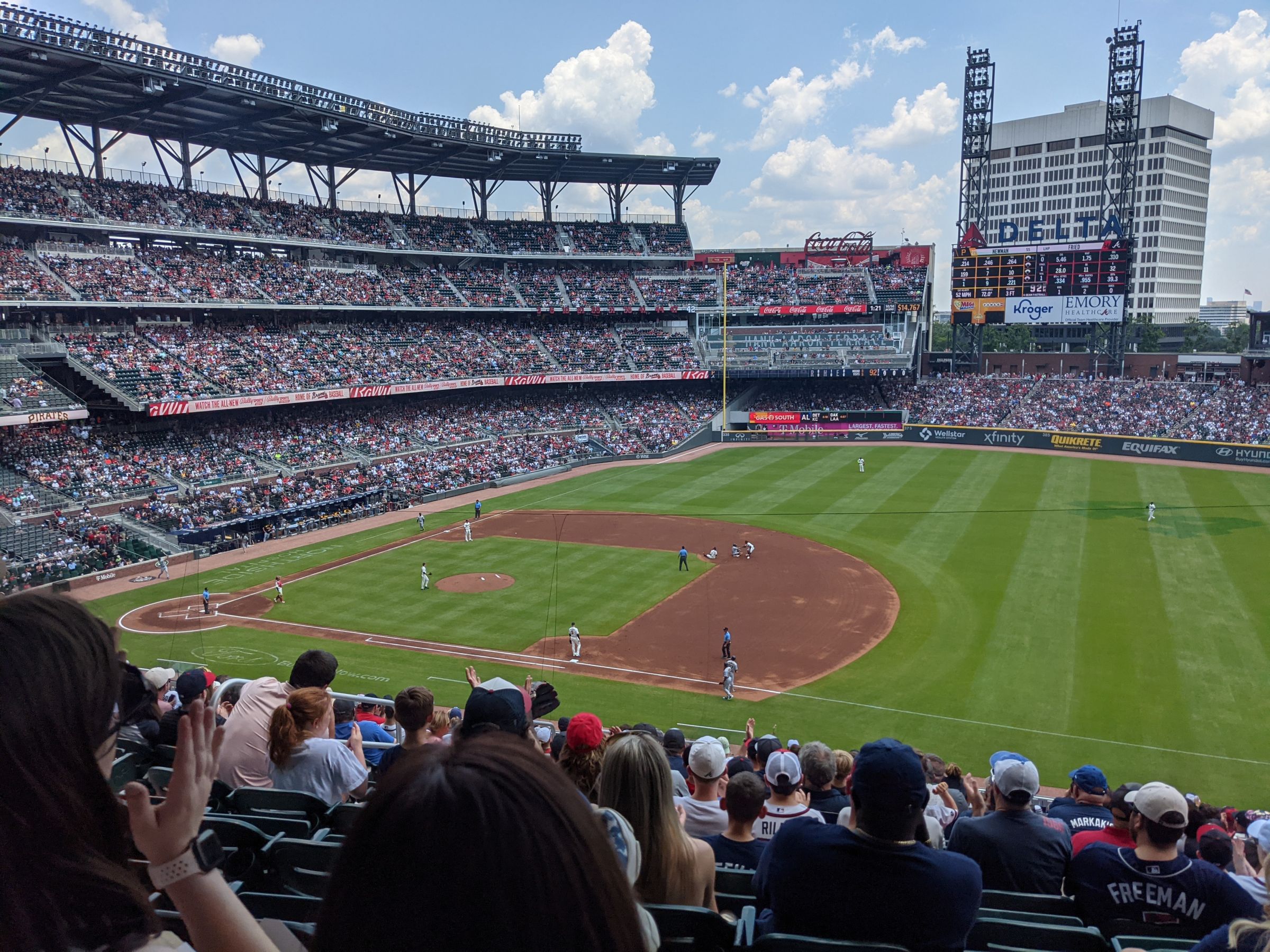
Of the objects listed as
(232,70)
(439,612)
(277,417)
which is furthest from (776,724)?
(232,70)

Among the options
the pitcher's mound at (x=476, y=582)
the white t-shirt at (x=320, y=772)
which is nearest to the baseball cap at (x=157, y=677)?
the white t-shirt at (x=320, y=772)

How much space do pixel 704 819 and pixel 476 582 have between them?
27.3 m

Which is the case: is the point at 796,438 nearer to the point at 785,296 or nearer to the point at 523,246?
the point at 785,296

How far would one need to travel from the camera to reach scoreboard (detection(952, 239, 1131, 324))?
217 feet

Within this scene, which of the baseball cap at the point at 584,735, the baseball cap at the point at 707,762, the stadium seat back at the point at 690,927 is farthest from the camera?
the baseball cap at the point at 707,762

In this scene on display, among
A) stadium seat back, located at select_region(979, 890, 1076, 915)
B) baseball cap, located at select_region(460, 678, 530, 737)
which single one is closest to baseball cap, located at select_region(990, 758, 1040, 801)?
stadium seat back, located at select_region(979, 890, 1076, 915)

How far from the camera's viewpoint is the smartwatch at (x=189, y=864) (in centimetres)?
200

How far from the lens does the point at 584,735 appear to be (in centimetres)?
580

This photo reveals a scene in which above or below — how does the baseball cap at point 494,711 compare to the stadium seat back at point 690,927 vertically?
above

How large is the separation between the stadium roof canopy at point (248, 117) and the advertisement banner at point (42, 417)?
683 inches

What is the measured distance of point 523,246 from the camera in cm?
7712

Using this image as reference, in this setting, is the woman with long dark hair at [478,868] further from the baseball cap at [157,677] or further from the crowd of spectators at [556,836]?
the baseball cap at [157,677]

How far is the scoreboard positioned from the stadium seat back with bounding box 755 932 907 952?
240ft

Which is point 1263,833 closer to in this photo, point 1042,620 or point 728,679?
point 728,679
